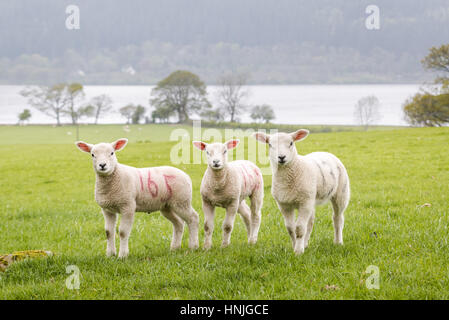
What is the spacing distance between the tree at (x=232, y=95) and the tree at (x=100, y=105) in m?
23.0

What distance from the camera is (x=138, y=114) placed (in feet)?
228

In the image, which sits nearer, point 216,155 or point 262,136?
point 262,136

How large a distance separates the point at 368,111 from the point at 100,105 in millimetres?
43542

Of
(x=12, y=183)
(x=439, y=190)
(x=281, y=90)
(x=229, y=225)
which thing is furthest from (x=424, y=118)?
(x=281, y=90)

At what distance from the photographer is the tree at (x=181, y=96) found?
60812mm

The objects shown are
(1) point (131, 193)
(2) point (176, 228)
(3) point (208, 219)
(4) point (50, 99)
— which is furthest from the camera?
(4) point (50, 99)

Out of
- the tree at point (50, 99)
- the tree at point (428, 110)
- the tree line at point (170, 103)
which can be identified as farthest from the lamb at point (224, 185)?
the tree at point (50, 99)

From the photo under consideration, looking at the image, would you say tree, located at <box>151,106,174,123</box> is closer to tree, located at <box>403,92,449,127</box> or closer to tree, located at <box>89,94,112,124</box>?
tree, located at <box>89,94,112,124</box>

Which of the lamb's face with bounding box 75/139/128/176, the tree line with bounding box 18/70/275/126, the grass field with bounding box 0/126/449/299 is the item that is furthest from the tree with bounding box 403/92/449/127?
the lamb's face with bounding box 75/139/128/176

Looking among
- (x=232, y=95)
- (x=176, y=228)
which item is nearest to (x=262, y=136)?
(x=176, y=228)

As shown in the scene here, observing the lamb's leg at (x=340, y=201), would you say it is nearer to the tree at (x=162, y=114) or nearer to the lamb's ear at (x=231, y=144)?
the lamb's ear at (x=231, y=144)

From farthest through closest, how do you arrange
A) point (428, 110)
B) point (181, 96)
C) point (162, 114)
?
point (162, 114)
point (181, 96)
point (428, 110)

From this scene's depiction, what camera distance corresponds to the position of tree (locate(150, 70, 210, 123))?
6081 centimetres

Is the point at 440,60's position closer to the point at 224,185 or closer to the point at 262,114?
the point at 262,114
